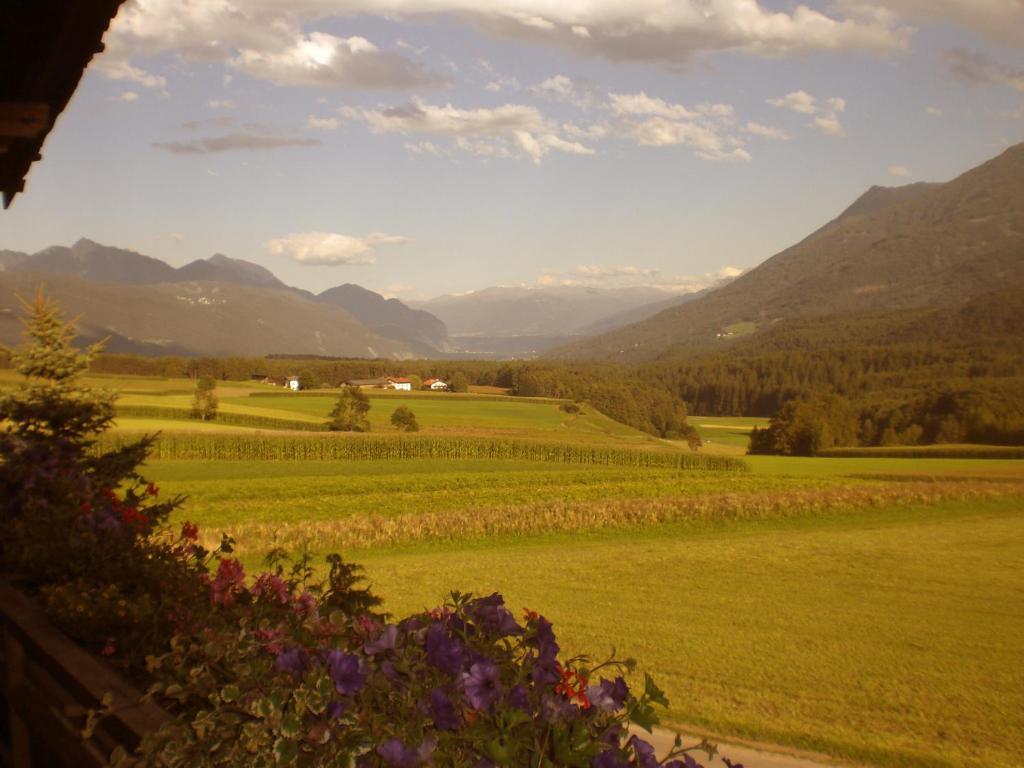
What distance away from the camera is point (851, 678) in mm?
8805

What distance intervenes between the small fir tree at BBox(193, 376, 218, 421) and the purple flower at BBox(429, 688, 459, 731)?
4732 cm

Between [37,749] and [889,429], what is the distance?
7520 cm

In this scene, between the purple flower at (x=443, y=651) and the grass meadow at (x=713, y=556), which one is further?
the grass meadow at (x=713, y=556)

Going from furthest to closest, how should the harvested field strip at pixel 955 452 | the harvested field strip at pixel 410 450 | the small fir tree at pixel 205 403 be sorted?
the harvested field strip at pixel 955 452 < the small fir tree at pixel 205 403 < the harvested field strip at pixel 410 450

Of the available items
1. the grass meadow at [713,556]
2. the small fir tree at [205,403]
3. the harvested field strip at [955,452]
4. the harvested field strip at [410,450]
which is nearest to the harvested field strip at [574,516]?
the grass meadow at [713,556]

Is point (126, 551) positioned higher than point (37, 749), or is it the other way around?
point (126, 551)

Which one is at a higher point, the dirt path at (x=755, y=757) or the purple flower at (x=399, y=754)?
the purple flower at (x=399, y=754)

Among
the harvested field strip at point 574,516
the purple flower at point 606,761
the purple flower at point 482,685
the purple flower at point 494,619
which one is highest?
the purple flower at point 494,619

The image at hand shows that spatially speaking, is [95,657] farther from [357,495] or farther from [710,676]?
[357,495]

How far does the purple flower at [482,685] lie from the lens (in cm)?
153

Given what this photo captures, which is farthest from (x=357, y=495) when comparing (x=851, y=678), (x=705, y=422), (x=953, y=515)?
(x=705, y=422)

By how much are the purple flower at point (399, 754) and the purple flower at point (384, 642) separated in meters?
0.29

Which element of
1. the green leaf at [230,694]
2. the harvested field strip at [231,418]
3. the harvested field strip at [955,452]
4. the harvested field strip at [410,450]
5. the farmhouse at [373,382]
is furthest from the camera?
the farmhouse at [373,382]

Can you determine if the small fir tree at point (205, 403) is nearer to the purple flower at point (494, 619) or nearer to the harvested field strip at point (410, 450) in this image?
the harvested field strip at point (410, 450)
